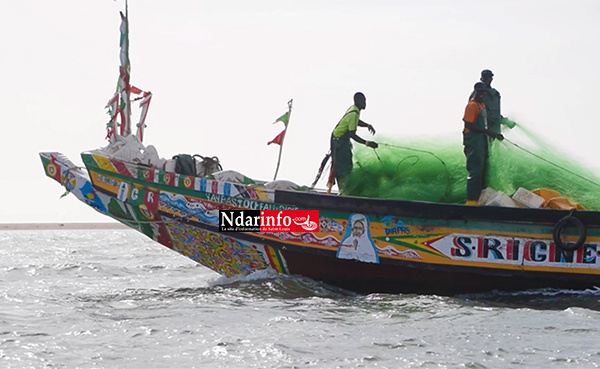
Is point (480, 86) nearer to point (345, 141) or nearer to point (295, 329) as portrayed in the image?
point (345, 141)

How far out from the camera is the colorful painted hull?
29.8 feet

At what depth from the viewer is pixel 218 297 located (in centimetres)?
1029

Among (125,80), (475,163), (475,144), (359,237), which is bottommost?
(359,237)

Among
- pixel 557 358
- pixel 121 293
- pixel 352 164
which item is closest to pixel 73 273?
pixel 121 293

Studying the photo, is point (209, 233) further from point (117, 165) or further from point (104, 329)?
point (104, 329)

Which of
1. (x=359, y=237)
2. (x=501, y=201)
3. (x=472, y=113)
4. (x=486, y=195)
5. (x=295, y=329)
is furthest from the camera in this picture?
(x=359, y=237)

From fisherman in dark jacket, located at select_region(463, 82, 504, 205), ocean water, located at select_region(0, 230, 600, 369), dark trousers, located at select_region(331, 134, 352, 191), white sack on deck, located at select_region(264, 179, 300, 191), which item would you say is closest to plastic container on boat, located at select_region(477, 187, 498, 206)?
fisherman in dark jacket, located at select_region(463, 82, 504, 205)

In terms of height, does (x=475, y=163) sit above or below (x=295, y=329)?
above

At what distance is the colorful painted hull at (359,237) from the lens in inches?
358

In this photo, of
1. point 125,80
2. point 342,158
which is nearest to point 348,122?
point 342,158

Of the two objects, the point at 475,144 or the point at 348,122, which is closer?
the point at 475,144

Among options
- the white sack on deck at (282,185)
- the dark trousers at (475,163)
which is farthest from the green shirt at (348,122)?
the dark trousers at (475,163)

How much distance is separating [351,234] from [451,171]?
1.37 meters

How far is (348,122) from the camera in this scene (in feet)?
33.9
